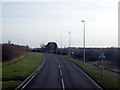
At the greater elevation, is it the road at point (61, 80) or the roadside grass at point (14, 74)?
the roadside grass at point (14, 74)

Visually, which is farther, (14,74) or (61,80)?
(14,74)

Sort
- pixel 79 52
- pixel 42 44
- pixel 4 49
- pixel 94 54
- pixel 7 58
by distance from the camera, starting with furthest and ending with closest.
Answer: pixel 42 44 → pixel 79 52 → pixel 94 54 → pixel 7 58 → pixel 4 49

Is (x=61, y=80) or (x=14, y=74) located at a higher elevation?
(x=14, y=74)

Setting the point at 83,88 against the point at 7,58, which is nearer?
the point at 83,88

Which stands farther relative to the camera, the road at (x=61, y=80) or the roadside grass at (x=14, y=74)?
the road at (x=61, y=80)

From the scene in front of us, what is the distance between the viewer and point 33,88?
49.4 feet

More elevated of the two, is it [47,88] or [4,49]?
[4,49]

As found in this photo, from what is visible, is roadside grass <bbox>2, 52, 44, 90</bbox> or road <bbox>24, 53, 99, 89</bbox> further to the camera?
road <bbox>24, 53, 99, 89</bbox>

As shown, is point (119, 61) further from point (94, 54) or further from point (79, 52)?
point (79, 52)

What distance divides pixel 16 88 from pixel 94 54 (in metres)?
45.3

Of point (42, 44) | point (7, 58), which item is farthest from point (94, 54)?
point (42, 44)

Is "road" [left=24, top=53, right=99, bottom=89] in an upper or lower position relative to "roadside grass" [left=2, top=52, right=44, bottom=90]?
lower

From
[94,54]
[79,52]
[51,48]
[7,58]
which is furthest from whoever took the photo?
[51,48]

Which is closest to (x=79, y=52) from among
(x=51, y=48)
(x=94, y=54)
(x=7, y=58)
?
(x=94, y=54)
